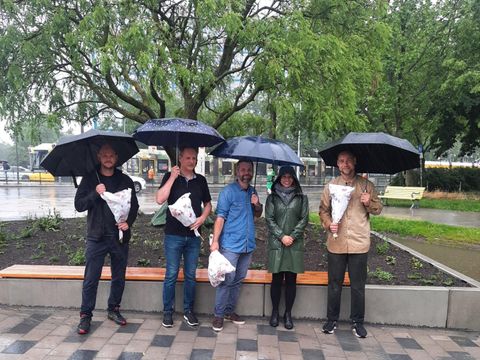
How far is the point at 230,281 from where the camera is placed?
13.2 ft

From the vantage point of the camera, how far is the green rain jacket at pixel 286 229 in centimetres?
400

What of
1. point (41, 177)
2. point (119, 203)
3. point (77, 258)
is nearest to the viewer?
point (119, 203)

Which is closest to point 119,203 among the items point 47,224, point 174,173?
point 174,173

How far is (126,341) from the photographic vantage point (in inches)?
147

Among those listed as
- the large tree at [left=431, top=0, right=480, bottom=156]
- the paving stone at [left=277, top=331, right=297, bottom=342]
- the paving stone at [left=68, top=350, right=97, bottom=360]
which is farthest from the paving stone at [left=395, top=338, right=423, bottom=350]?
the large tree at [left=431, top=0, right=480, bottom=156]

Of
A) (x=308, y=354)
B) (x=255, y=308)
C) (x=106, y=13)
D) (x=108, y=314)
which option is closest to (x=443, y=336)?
(x=308, y=354)

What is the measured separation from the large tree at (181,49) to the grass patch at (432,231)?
4738 millimetres

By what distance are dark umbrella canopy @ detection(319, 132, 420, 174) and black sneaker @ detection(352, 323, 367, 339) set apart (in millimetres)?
1576

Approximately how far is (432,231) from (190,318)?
27.0 ft

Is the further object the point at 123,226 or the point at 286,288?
the point at 286,288

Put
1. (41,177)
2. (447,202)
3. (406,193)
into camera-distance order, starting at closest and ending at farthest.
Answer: (406,193), (447,202), (41,177)

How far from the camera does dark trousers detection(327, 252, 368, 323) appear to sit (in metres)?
4.00

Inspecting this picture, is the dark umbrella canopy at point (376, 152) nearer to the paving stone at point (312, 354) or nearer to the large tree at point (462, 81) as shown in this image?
the paving stone at point (312, 354)

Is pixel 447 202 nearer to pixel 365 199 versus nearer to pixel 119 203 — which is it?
pixel 365 199
